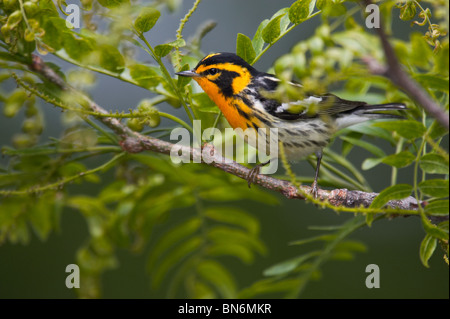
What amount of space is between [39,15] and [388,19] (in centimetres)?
107

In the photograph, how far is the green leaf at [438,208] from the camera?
1114mm

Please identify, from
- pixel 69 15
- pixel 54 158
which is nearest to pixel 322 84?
pixel 69 15

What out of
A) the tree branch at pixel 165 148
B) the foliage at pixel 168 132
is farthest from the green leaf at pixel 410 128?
the tree branch at pixel 165 148

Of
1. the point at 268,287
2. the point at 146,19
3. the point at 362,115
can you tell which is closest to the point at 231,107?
the point at 362,115

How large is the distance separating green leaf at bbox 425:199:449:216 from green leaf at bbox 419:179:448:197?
18 mm

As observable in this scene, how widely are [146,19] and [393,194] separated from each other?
742mm

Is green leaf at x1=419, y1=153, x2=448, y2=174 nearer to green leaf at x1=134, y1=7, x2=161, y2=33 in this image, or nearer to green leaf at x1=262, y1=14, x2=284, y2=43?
green leaf at x1=262, y1=14, x2=284, y2=43

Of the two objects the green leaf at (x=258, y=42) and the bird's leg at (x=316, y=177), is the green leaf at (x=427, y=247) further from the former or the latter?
Result: the green leaf at (x=258, y=42)

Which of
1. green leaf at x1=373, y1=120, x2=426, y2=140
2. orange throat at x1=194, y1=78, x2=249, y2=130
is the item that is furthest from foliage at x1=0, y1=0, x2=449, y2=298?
orange throat at x1=194, y1=78, x2=249, y2=130

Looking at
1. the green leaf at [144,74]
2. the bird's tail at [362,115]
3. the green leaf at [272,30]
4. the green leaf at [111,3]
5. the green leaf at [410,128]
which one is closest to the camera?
the green leaf at [410,128]

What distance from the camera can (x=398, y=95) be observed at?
5.60ft

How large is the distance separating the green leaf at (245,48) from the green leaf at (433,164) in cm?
67

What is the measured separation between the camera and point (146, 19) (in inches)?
53.0

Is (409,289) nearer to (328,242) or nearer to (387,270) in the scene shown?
(387,270)
